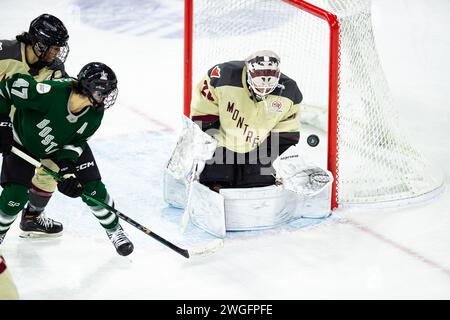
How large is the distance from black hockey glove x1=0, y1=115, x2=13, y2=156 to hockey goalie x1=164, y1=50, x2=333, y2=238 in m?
0.84

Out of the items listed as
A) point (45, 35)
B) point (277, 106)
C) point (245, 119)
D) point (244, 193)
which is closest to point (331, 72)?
point (277, 106)

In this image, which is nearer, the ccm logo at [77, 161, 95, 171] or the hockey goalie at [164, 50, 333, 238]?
the ccm logo at [77, 161, 95, 171]

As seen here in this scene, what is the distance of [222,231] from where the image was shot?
13.1 feet

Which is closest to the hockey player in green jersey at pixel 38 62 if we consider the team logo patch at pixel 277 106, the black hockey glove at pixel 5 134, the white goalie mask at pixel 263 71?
the black hockey glove at pixel 5 134

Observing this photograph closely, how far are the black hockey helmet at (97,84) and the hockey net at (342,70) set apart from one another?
2.95ft

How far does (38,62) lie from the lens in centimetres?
397

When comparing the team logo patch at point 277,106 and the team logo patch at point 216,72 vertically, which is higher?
the team logo patch at point 216,72

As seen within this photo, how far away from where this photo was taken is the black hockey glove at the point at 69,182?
3.51m

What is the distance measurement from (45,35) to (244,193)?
1.01 meters

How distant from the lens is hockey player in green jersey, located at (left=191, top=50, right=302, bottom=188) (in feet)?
13.0

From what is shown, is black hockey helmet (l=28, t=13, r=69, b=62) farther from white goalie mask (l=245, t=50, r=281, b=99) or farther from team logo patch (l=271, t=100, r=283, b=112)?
team logo patch (l=271, t=100, r=283, b=112)

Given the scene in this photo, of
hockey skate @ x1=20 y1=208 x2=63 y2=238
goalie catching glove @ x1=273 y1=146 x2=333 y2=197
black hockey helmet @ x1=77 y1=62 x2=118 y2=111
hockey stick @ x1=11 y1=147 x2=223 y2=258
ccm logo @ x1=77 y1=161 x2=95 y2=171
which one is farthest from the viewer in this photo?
goalie catching glove @ x1=273 y1=146 x2=333 y2=197

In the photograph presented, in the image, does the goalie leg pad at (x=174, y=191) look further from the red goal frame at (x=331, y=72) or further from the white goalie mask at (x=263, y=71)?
the white goalie mask at (x=263, y=71)

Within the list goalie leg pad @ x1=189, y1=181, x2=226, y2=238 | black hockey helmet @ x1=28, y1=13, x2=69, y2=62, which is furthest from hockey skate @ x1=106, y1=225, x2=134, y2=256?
black hockey helmet @ x1=28, y1=13, x2=69, y2=62
